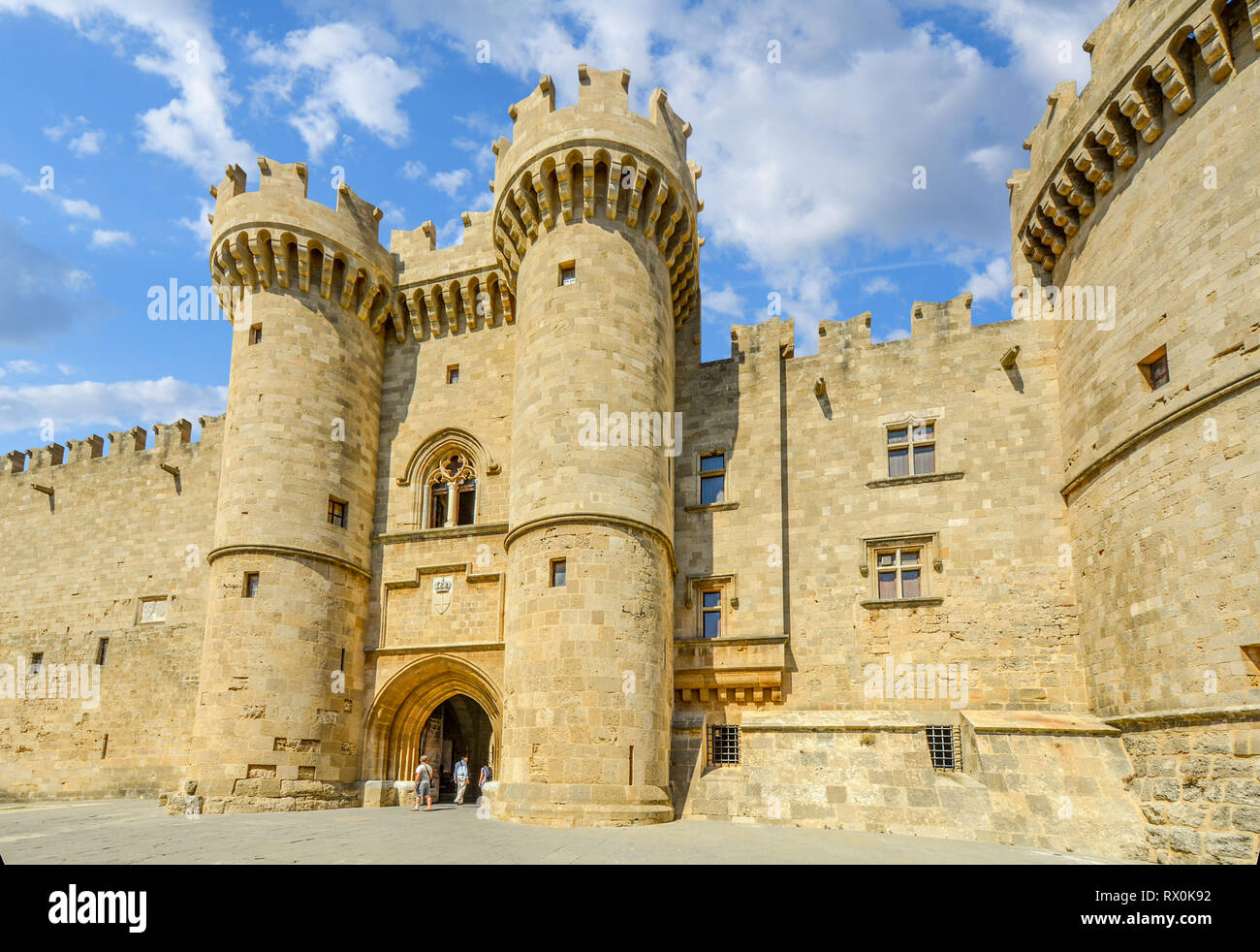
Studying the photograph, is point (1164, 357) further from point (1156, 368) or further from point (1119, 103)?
point (1119, 103)

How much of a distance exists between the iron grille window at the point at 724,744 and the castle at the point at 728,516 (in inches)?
2.5

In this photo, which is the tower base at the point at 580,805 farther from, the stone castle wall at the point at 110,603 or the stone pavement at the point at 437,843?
the stone castle wall at the point at 110,603

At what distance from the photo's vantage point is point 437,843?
433 inches

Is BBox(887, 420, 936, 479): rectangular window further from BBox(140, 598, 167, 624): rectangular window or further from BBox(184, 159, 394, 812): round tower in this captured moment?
BBox(140, 598, 167, 624): rectangular window

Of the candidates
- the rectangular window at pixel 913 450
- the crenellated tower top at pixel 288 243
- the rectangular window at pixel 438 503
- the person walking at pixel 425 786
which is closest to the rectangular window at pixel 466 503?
the rectangular window at pixel 438 503

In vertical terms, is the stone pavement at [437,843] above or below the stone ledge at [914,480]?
below

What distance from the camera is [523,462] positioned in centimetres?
1675

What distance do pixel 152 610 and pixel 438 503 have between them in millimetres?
9251

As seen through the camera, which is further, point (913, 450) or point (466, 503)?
point (466, 503)

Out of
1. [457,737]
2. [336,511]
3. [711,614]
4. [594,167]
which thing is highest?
[594,167]

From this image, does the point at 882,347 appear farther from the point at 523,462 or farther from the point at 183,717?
the point at 183,717

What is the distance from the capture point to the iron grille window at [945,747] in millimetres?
14883

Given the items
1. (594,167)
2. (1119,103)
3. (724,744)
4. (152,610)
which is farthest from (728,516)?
(152,610)

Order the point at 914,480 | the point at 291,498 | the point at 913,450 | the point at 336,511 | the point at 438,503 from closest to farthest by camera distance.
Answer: the point at 914,480 < the point at 913,450 < the point at 291,498 < the point at 336,511 < the point at 438,503
